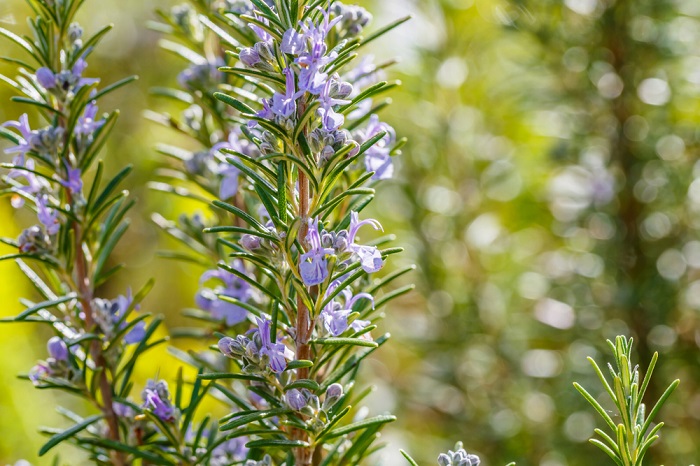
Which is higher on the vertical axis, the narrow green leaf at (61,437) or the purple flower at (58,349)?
the purple flower at (58,349)

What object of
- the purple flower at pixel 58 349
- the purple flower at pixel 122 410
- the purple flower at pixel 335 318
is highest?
the purple flower at pixel 335 318

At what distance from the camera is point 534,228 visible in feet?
5.88

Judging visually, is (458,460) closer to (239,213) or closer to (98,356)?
(239,213)

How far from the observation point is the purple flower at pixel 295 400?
59 centimetres

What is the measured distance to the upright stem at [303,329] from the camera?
0.60m

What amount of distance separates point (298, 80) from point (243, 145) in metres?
0.17

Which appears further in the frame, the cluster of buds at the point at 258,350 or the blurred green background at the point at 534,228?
the blurred green background at the point at 534,228

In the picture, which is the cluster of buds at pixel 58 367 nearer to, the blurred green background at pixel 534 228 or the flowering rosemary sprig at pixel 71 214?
the flowering rosemary sprig at pixel 71 214

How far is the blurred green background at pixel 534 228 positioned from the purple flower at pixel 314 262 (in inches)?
32.9

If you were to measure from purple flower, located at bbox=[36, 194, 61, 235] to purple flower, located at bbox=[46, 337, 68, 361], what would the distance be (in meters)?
0.11

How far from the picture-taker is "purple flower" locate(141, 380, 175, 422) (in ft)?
2.22

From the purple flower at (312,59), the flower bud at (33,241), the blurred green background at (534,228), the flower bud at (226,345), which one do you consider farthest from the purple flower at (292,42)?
the blurred green background at (534,228)

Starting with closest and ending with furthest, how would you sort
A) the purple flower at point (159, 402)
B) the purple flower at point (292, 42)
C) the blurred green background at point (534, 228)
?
the purple flower at point (292, 42) < the purple flower at point (159, 402) < the blurred green background at point (534, 228)

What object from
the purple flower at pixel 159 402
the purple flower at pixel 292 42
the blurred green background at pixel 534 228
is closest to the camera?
the purple flower at pixel 292 42
